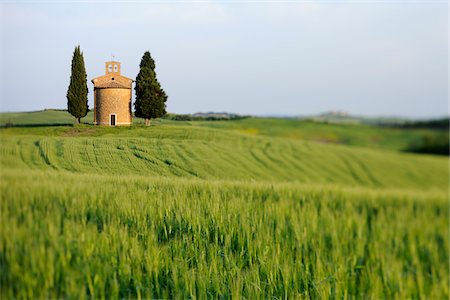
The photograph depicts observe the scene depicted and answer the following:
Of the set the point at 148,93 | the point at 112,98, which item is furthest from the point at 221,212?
the point at 112,98

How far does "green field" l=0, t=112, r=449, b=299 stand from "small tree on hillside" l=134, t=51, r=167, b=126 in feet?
0.39

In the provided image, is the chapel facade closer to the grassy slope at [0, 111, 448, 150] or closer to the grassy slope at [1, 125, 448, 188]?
the grassy slope at [1, 125, 448, 188]

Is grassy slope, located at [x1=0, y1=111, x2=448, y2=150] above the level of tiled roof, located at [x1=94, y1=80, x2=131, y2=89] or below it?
below

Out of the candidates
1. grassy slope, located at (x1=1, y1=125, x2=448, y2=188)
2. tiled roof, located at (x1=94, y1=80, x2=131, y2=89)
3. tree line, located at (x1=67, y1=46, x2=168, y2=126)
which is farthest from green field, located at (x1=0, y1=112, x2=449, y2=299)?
tiled roof, located at (x1=94, y1=80, x2=131, y2=89)

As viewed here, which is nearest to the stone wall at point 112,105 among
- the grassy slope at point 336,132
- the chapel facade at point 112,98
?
the chapel facade at point 112,98

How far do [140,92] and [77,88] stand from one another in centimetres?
40

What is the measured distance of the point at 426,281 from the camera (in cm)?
400

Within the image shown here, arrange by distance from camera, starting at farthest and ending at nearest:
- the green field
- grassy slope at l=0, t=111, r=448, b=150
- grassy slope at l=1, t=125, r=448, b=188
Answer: grassy slope at l=0, t=111, r=448, b=150 → grassy slope at l=1, t=125, r=448, b=188 → the green field

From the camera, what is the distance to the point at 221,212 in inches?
135

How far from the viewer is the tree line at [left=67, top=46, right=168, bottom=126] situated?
10.4 feet

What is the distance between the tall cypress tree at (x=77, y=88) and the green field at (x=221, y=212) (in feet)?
0.42

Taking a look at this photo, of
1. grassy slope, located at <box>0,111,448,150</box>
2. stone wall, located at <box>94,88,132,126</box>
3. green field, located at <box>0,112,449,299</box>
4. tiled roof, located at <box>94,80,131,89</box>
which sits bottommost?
green field, located at <box>0,112,449,299</box>

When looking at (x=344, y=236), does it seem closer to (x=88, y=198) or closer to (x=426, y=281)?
(x=426, y=281)

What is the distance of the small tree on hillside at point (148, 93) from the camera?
3.33 m
